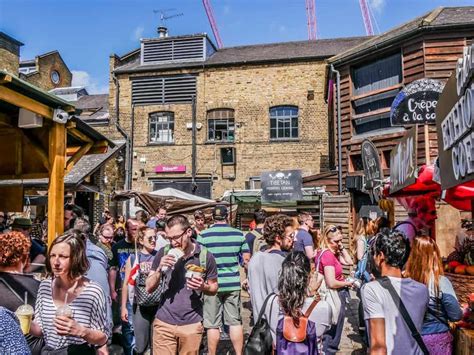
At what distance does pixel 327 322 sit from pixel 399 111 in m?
3.08

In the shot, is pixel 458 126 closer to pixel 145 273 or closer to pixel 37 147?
pixel 145 273

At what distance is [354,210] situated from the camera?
1427 centimetres

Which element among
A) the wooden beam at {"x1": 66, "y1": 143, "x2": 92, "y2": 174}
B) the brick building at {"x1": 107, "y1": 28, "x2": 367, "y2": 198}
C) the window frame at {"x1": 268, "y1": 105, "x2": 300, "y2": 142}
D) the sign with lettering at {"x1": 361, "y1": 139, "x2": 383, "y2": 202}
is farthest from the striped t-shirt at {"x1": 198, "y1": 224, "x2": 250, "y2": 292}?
the window frame at {"x1": 268, "y1": 105, "x2": 300, "y2": 142}

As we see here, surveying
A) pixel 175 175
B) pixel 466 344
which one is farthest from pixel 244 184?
pixel 466 344

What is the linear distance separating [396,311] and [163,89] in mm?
21274

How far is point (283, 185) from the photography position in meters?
14.0

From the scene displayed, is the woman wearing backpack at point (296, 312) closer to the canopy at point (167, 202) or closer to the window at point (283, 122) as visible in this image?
the canopy at point (167, 202)

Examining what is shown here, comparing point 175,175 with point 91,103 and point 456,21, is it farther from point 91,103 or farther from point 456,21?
point 456,21

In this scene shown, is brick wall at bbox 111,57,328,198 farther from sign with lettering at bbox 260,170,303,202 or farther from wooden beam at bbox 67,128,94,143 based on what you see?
wooden beam at bbox 67,128,94,143

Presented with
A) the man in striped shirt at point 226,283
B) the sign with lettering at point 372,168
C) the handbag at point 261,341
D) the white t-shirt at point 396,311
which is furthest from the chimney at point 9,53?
the white t-shirt at point 396,311

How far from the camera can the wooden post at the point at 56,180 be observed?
539 cm

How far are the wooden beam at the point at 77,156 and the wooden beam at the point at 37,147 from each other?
29 centimetres

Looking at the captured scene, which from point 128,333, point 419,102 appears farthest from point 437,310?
point 128,333

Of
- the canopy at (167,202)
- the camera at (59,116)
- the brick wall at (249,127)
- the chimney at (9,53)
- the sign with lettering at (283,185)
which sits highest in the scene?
the chimney at (9,53)
